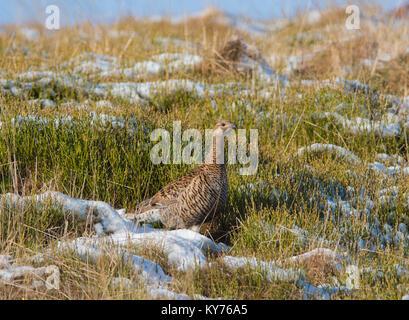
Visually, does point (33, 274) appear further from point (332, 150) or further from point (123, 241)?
point (332, 150)

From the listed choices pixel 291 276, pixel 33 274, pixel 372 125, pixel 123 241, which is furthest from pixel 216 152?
pixel 372 125

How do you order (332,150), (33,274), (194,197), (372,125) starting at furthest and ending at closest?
1. (372,125)
2. (332,150)
3. (194,197)
4. (33,274)

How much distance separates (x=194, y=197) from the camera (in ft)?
15.5

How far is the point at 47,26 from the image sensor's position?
35.4 feet

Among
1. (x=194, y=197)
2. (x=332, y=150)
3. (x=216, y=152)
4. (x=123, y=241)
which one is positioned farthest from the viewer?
(x=332, y=150)

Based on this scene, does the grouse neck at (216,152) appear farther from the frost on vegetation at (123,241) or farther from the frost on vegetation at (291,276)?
the frost on vegetation at (291,276)

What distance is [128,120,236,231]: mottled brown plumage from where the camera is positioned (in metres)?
4.72

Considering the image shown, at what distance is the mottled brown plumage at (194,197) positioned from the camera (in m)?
4.72

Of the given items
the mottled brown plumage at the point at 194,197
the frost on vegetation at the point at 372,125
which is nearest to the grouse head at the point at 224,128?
the mottled brown plumage at the point at 194,197

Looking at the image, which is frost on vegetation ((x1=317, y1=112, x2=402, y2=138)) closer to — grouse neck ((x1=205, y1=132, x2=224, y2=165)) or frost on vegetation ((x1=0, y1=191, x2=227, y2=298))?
grouse neck ((x1=205, y1=132, x2=224, y2=165))

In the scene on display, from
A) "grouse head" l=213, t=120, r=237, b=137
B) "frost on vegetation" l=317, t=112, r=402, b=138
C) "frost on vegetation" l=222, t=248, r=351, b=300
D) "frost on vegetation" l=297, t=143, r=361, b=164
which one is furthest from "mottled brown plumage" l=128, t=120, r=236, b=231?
"frost on vegetation" l=317, t=112, r=402, b=138

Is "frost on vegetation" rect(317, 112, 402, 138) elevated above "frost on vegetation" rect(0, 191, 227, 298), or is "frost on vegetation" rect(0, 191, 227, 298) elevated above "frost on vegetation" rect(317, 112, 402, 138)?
"frost on vegetation" rect(317, 112, 402, 138)

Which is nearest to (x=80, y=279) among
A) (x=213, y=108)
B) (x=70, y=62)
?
(x=213, y=108)
